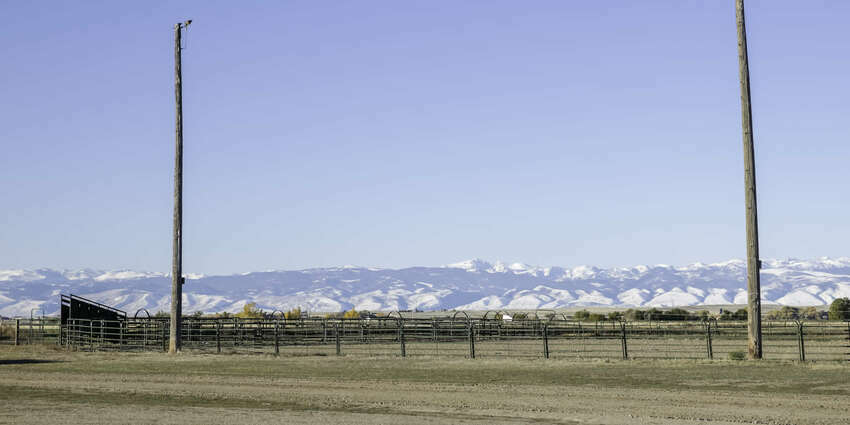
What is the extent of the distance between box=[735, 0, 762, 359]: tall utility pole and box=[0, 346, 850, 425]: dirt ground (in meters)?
1.40

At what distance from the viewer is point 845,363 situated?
30609 millimetres

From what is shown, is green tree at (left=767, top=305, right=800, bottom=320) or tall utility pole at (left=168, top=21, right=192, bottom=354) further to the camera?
green tree at (left=767, top=305, right=800, bottom=320)

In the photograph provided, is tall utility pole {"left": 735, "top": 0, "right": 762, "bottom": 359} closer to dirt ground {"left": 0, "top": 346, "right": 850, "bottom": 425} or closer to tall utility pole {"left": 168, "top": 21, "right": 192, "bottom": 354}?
dirt ground {"left": 0, "top": 346, "right": 850, "bottom": 425}

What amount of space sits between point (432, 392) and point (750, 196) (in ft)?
40.0

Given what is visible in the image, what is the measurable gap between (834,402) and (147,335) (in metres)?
30.3

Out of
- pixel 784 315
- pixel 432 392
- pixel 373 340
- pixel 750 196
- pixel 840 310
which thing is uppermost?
pixel 750 196

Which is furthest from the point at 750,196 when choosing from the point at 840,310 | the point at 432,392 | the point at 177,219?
the point at 840,310

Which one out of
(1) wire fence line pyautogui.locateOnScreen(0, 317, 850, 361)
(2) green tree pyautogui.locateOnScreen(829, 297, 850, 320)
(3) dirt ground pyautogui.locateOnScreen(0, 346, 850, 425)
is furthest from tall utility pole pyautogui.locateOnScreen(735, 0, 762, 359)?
(2) green tree pyautogui.locateOnScreen(829, 297, 850, 320)

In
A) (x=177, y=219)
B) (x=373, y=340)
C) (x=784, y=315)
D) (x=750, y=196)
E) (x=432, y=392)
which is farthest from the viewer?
(x=784, y=315)

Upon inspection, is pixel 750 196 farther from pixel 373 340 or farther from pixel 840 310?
pixel 840 310

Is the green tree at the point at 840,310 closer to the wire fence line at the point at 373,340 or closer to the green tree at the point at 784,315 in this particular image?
the green tree at the point at 784,315

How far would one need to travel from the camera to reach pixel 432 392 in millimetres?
23016

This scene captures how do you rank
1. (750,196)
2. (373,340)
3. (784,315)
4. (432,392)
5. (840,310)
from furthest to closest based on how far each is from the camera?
(784,315) < (840,310) < (373,340) < (750,196) < (432,392)

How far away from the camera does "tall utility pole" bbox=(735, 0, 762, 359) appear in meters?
30.5
